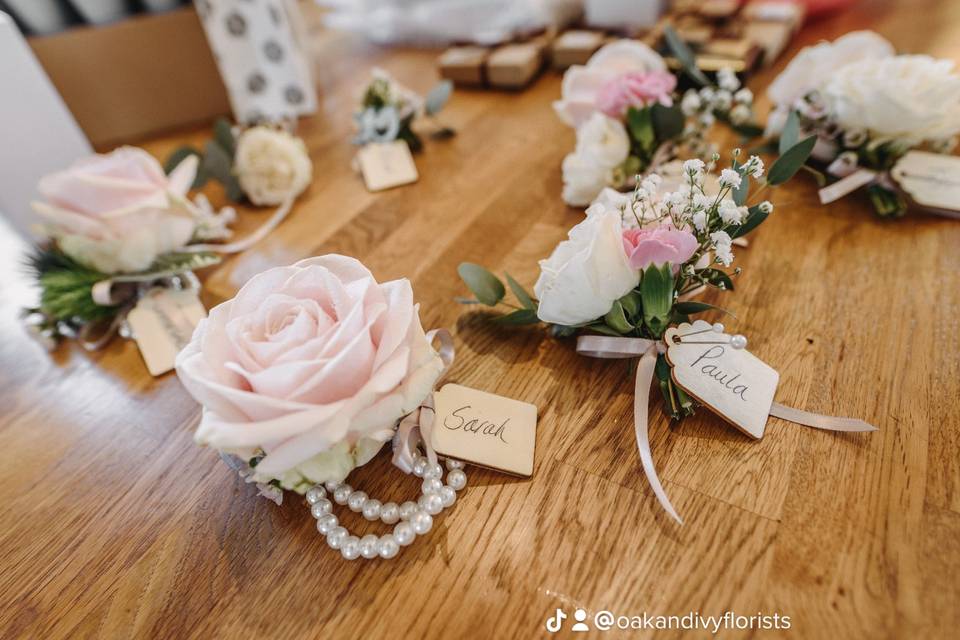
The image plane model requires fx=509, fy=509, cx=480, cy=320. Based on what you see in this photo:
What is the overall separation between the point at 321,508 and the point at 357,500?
4cm

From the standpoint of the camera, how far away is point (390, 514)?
1.75 feet

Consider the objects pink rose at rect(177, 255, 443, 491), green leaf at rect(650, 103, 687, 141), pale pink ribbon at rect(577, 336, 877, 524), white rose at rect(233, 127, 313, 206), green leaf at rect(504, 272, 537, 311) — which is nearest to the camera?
pink rose at rect(177, 255, 443, 491)

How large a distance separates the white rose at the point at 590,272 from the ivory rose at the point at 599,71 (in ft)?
1.40

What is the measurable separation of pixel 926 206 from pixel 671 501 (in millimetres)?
679

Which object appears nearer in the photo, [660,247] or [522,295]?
[660,247]

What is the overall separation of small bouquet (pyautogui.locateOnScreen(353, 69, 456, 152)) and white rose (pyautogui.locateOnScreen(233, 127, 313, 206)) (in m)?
0.17

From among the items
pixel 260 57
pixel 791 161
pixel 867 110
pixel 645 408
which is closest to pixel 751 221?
pixel 791 161

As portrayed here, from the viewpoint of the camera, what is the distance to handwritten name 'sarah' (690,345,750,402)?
0.57 metres

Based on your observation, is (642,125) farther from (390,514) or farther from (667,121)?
(390,514)

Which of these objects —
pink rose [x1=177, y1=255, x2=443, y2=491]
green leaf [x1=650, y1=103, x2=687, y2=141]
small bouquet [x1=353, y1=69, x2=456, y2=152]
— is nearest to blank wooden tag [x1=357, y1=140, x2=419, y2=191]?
small bouquet [x1=353, y1=69, x2=456, y2=152]

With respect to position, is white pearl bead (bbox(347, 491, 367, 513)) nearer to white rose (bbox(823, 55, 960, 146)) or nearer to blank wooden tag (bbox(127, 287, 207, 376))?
blank wooden tag (bbox(127, 287, 207, 376))

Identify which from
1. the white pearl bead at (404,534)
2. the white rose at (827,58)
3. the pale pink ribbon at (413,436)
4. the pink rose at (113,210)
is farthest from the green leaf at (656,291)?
the pink rose at (113,210)

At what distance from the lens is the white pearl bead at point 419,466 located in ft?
1.83

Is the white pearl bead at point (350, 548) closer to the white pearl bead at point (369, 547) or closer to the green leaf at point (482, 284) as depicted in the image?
the white pearl bead at point (369, 547)
